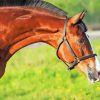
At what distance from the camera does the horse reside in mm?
7117

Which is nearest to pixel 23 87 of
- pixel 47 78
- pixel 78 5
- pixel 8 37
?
A: pixel 47 78

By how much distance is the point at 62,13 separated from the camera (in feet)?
23.8

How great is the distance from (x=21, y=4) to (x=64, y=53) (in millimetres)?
961

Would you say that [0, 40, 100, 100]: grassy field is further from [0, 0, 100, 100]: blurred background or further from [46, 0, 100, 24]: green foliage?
[46, 0, 100, 24]: green foliage

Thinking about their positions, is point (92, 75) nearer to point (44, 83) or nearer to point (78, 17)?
point (78, 17)

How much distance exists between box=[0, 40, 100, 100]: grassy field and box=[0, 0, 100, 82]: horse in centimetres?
230

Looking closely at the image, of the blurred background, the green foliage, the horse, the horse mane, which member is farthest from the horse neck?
the green foliage

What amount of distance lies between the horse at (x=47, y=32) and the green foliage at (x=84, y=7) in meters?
18.2

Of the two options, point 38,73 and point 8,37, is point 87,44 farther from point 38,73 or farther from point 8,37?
point 38,73

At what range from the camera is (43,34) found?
7.34m

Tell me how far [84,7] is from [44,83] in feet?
47.0

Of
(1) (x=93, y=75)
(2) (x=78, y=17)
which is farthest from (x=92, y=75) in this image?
(2) (x=78, y=17)

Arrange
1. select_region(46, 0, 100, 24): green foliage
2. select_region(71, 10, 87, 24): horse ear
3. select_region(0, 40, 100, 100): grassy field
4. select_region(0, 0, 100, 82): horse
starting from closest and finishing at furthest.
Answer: select_region(71, 10, 87, 24): horse ear, select_region(0, 0, 100, 82): horse, select_region(0, 40, 100, 100): grassy field, select_region(46, 0, 100, 24): green foliage

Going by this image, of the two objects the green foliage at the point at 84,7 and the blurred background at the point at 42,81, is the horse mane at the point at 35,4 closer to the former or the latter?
the blurred background at the point at 42,81
